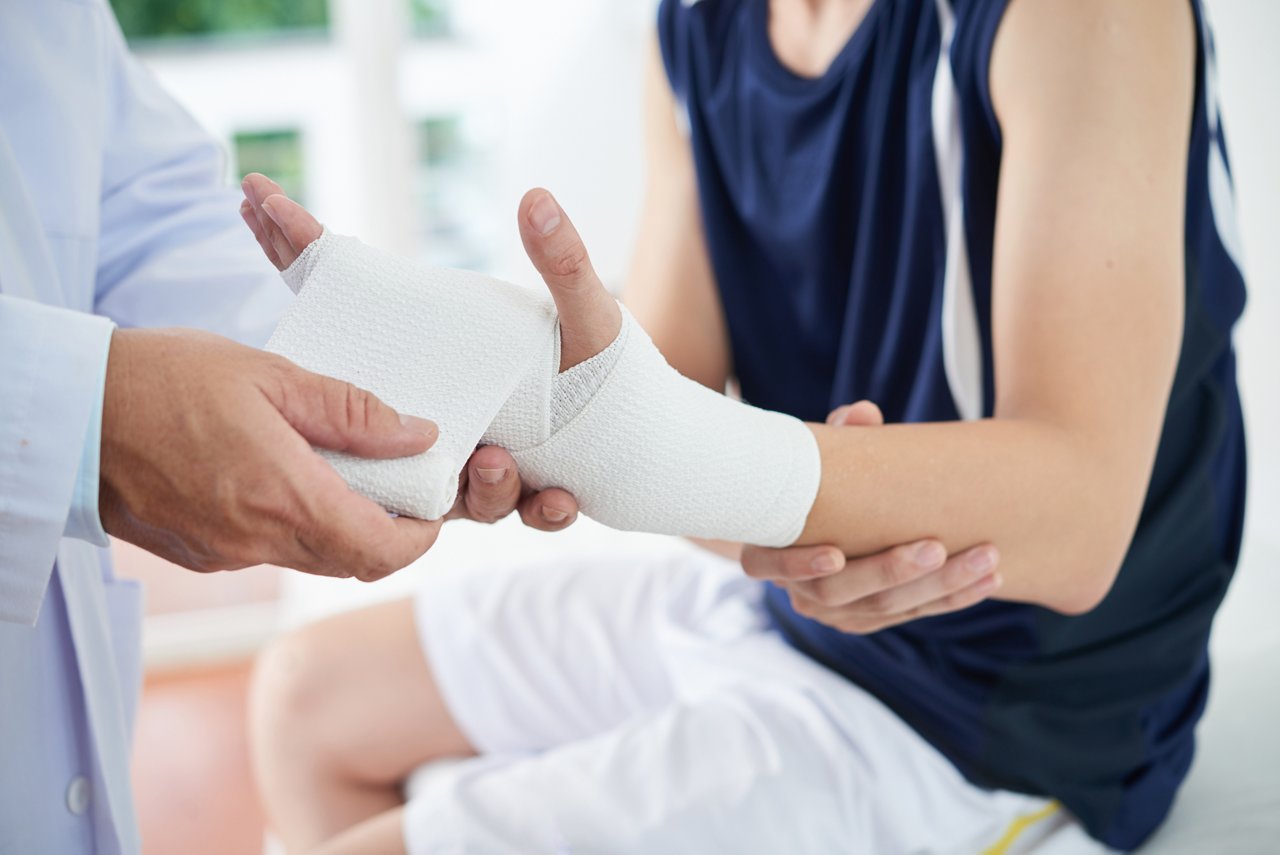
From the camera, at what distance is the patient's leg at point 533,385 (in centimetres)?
64

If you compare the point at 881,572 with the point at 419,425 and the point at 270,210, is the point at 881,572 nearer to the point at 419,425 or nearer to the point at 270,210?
the point at 419,425

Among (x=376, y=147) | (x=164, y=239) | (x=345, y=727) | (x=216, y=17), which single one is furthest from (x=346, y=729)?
(x=216, y=17)

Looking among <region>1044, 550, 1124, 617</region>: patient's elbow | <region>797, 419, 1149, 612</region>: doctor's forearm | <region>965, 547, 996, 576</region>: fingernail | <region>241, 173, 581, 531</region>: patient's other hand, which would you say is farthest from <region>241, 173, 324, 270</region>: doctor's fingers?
<region>1044, 550, 1124, 617</region>: patient's elbow

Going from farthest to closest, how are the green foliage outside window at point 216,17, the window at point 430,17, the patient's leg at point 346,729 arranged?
the window at point 430,17 < the green foliage outside window at point 216,17 < the patient's leg at point 346,729

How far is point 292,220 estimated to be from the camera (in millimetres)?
668

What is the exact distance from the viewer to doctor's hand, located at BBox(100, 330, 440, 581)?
1.84 feet

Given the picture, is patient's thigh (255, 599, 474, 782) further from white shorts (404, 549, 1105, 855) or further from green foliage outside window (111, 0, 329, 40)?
green foliage outside window (111, 0, 329, 40)

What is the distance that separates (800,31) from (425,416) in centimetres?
74

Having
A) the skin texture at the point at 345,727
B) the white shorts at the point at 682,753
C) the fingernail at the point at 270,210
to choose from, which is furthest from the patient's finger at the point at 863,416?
the skin texture at the point at 345,727

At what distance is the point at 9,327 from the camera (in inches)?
22.2

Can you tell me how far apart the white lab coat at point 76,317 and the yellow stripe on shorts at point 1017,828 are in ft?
2.43

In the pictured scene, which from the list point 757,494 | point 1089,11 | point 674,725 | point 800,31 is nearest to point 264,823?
point 674,725

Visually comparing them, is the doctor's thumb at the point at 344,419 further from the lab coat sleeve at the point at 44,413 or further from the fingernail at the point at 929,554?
the fingernail at the point at 929,554

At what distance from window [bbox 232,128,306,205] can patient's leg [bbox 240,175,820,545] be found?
222 cm
